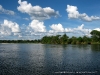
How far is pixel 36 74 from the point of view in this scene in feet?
112

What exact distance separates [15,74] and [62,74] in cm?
973

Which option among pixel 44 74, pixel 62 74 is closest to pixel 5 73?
pixel 44 74

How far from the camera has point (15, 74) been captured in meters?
34.3

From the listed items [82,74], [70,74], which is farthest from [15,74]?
[82,74]

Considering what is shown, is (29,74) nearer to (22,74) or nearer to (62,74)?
(22,74)

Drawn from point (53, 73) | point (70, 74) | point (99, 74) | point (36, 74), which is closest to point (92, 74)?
point (99, 74)

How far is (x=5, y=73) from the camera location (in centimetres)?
3534

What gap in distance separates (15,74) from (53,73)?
795 centimetres

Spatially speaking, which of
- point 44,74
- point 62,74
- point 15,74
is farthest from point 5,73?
point 62,74

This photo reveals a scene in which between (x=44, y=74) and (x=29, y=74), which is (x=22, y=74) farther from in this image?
(x=44, y=74)

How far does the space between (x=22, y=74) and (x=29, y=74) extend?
1.43 metres

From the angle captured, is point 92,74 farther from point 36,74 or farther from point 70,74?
point 36,74

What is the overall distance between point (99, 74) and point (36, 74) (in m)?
12.9

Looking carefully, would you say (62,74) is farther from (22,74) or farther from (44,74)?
(22,74)
